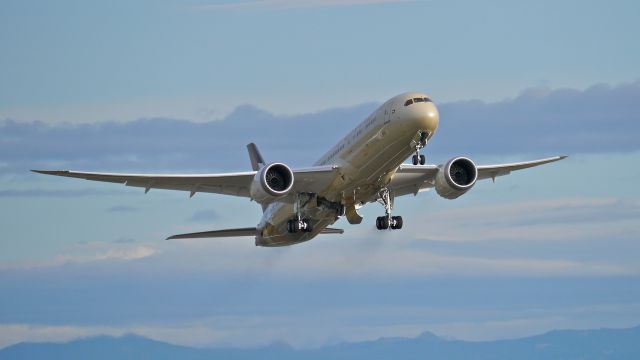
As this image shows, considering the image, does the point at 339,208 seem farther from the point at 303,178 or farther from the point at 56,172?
the point at 56,172

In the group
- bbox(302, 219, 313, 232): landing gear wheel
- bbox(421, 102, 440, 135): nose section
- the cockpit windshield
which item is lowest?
bbox(302, 219, 313, 232): landing gear wheel

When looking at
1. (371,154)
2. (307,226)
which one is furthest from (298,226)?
(371,154)

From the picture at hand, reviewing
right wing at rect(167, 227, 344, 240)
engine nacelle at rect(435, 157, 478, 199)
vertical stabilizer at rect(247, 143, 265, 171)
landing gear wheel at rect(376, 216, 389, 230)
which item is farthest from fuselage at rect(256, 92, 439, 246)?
vertical stabilizer at rect(247, 143, 265, 171)

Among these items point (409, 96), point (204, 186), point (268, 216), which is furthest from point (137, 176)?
point (409, 96)

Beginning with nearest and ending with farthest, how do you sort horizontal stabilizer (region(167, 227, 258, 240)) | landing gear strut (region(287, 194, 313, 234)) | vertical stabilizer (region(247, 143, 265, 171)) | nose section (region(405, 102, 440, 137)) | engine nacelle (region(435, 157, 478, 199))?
nose section (region(405, 102, 440, 137))
engine nacelle (region(435, 157, 478, 199))
landing gear strut (region(287, 194, 313, 234))
horizontal stabilizer (region(167, 227, 258, 240))
vertical stabilizer (region(247, 143, 265, 171))

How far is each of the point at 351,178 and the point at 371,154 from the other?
2.31 metres

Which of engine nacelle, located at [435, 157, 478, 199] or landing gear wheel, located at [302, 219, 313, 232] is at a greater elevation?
engine nacelle, located at [435, 157, 478, 199]

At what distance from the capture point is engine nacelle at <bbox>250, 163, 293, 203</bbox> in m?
68.8

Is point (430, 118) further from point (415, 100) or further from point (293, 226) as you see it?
point (293, 226)

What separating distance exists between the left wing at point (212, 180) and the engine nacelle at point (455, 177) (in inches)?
246

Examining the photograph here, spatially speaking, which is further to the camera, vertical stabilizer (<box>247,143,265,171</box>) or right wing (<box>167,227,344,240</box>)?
vertical stabilizer (<box>247,143,265,171</box>)

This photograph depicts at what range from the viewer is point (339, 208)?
72.2 meters

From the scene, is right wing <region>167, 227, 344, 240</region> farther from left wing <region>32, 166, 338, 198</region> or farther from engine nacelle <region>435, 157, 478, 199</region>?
engine nacelle <region>435, 157, 478, 199</region>

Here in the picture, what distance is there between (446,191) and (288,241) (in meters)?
10.0
